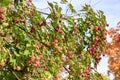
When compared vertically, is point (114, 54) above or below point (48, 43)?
above

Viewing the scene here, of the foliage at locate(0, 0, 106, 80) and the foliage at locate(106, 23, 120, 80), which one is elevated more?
the foliage at locate(106, 23, 120, 80)

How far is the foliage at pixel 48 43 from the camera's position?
Answer: 20.8 ft

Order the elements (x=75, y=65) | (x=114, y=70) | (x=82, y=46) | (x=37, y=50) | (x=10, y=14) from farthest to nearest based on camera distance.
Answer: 1. (x=114, y=70)
2. (x=82, y=46)
3. (x=75, y=65)
4. (x=10, y=14)
5. (x=37, y=50)

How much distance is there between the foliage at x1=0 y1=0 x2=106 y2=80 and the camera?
6.33 metres

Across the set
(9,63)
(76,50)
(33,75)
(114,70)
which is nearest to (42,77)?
(33,75)

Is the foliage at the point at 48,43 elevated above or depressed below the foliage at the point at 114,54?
below

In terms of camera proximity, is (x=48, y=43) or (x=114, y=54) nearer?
(x=48, y=43)

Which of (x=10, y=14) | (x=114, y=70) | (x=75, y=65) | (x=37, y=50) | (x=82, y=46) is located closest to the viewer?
(x=37, y=50)

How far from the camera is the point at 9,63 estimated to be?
6570mm

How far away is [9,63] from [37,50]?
563 mm

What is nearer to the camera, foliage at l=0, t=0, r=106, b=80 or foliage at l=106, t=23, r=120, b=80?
foliage at l=0, t=0, r=106, b=80

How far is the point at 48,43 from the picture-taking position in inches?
281

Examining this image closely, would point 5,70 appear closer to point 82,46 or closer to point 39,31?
point 39,31

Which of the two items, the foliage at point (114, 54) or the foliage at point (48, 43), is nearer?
the foliage at point (48, 43)
